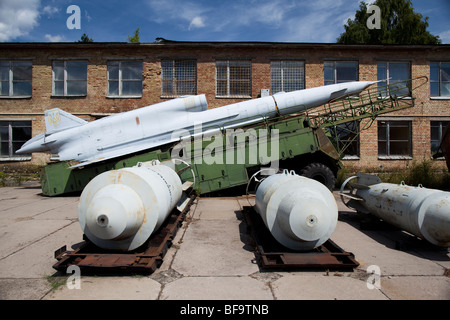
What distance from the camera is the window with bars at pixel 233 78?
45.2ft

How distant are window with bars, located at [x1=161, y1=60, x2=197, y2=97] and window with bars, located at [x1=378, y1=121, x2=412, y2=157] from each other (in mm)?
9468

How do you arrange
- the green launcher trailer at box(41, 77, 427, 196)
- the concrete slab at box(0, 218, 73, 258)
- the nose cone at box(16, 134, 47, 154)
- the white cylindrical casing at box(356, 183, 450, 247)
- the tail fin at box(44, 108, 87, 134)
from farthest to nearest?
1. the tail fin at box(44, 108, 87, 134)
2. the nose cone at box(16, 134, 47, 154)
3. the green launcher trailer at box(41, 77, 427, 196)
4. the concrete slab at box(0, 218, 73, 258)
5. the white cylindrical casing at box(356, 183, 450, 247)

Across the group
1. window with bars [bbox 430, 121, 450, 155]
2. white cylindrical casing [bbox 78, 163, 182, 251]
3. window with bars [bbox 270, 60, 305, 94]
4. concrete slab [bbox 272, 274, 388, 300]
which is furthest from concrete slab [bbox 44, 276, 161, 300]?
window with bars [bbox 430, 121, 450, 155]

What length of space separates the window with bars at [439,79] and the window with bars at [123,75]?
47.4 ft

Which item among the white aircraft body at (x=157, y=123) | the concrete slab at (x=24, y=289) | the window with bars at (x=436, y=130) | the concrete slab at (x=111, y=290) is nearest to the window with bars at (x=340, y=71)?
the window with bars at (x=436, y=130)

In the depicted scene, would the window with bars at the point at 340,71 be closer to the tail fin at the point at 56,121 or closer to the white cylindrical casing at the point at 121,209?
the tail fin at the point at 56,121

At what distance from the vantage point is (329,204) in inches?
155

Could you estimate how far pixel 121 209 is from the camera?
3.49 m

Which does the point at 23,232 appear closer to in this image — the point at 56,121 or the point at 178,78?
the point at 56,121

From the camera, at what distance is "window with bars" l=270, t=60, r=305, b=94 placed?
13742 millimetres

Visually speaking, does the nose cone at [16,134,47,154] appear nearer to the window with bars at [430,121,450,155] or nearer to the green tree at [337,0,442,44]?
the window with bars at [430,121,450,155]

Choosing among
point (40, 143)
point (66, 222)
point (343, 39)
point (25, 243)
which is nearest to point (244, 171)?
point (66, 222)

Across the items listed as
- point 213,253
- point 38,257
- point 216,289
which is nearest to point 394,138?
point 213,253

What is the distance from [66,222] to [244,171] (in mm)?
4904
